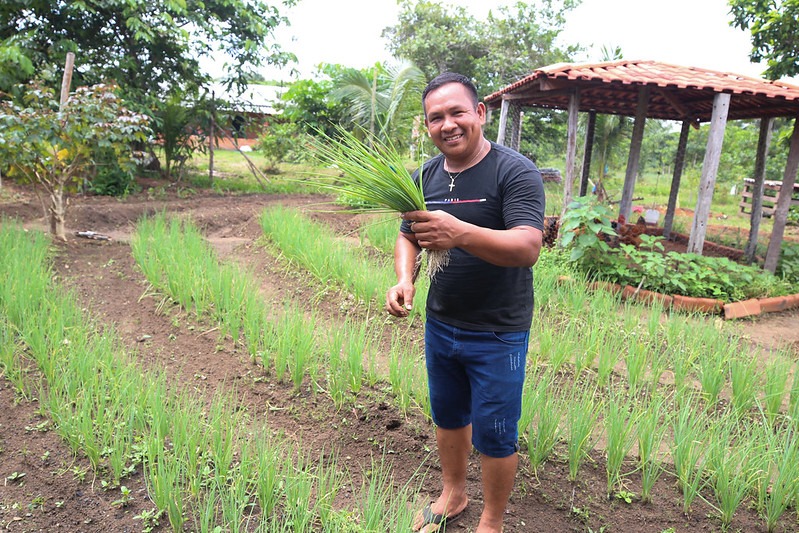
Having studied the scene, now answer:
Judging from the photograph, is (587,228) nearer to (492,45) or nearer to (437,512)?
(437,512)

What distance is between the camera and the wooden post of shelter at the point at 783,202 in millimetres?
6273

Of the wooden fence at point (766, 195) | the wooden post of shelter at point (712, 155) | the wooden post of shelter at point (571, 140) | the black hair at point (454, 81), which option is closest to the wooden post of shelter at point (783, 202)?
the wooden post of shelter at point (712, 155)

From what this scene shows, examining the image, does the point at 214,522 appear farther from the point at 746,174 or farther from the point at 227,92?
the point at 746,174

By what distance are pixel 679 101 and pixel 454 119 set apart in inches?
287

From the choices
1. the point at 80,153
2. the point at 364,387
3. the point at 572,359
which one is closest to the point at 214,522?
the point at 364,387

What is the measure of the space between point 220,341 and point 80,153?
360 centimetres

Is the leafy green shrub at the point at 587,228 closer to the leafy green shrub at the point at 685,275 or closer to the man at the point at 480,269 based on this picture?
the leafy green shrub at the point at 685,275

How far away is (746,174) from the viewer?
15648mm

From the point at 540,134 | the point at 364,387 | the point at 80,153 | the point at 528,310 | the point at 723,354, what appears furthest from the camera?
the point at 540,134

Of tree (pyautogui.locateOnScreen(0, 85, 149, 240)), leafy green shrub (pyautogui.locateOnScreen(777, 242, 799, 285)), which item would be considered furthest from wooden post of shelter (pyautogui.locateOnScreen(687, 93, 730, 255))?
tree (pyautogui.locateOnScreen(0, 85, 149, 240))

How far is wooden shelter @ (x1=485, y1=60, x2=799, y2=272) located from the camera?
18.4 ft

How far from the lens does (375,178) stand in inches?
68.6

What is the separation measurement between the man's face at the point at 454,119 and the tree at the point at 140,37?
8700mm

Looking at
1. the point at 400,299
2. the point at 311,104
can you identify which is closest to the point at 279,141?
the point at 311,104
